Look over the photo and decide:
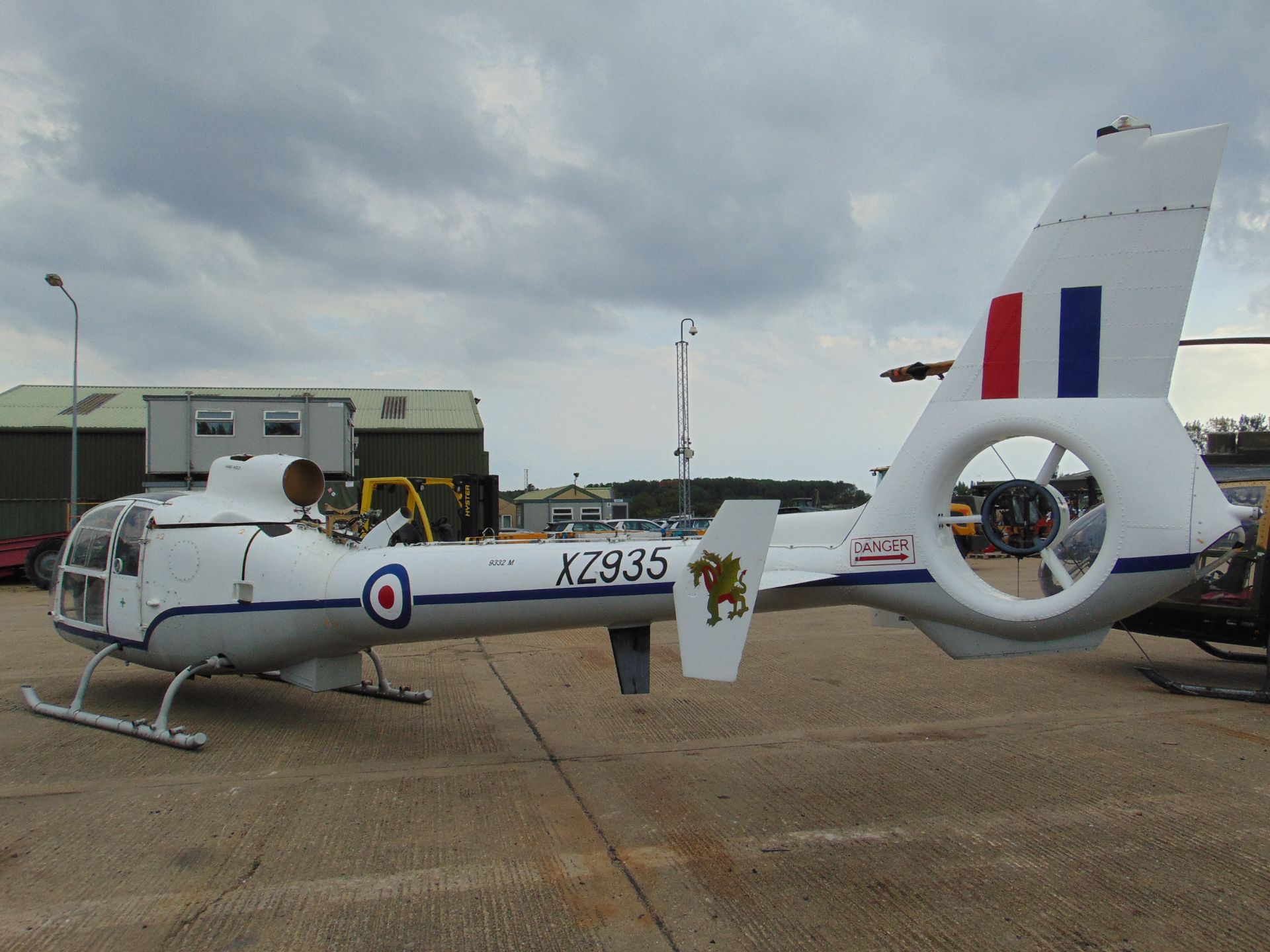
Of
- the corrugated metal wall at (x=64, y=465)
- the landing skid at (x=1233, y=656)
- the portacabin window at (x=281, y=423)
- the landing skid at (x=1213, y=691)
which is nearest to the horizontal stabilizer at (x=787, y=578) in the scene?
the landing skid at (x=1213, y=691)

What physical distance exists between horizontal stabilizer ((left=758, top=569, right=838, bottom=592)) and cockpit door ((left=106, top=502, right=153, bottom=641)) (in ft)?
18.6

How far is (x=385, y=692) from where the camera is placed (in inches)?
314

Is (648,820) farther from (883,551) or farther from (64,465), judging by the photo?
(64,465)

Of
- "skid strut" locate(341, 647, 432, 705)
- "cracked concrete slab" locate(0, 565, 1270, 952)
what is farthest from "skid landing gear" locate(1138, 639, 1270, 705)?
"skid strut" locate(341, 647, 432, 705)

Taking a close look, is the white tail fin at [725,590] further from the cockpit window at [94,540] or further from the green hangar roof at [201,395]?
the green hangar roof at [201,395]

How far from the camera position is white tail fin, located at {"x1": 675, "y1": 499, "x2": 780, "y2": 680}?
4926mm

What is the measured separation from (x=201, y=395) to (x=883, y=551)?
25574 mm

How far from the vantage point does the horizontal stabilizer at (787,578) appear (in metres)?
5.24

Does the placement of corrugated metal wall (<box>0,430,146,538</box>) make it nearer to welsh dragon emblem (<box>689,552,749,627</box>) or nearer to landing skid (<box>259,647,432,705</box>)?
landing skid (<box>259,647,432,705</box>)

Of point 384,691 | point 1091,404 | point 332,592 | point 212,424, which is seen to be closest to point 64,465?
point 212,424

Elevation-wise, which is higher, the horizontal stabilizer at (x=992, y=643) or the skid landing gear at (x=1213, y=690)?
the horizontal stabilizer at (x=992, y=643)

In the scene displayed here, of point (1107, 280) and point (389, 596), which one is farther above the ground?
point (1107, 280)

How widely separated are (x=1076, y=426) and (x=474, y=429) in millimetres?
27080

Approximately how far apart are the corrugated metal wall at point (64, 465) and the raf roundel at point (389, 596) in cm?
2495
